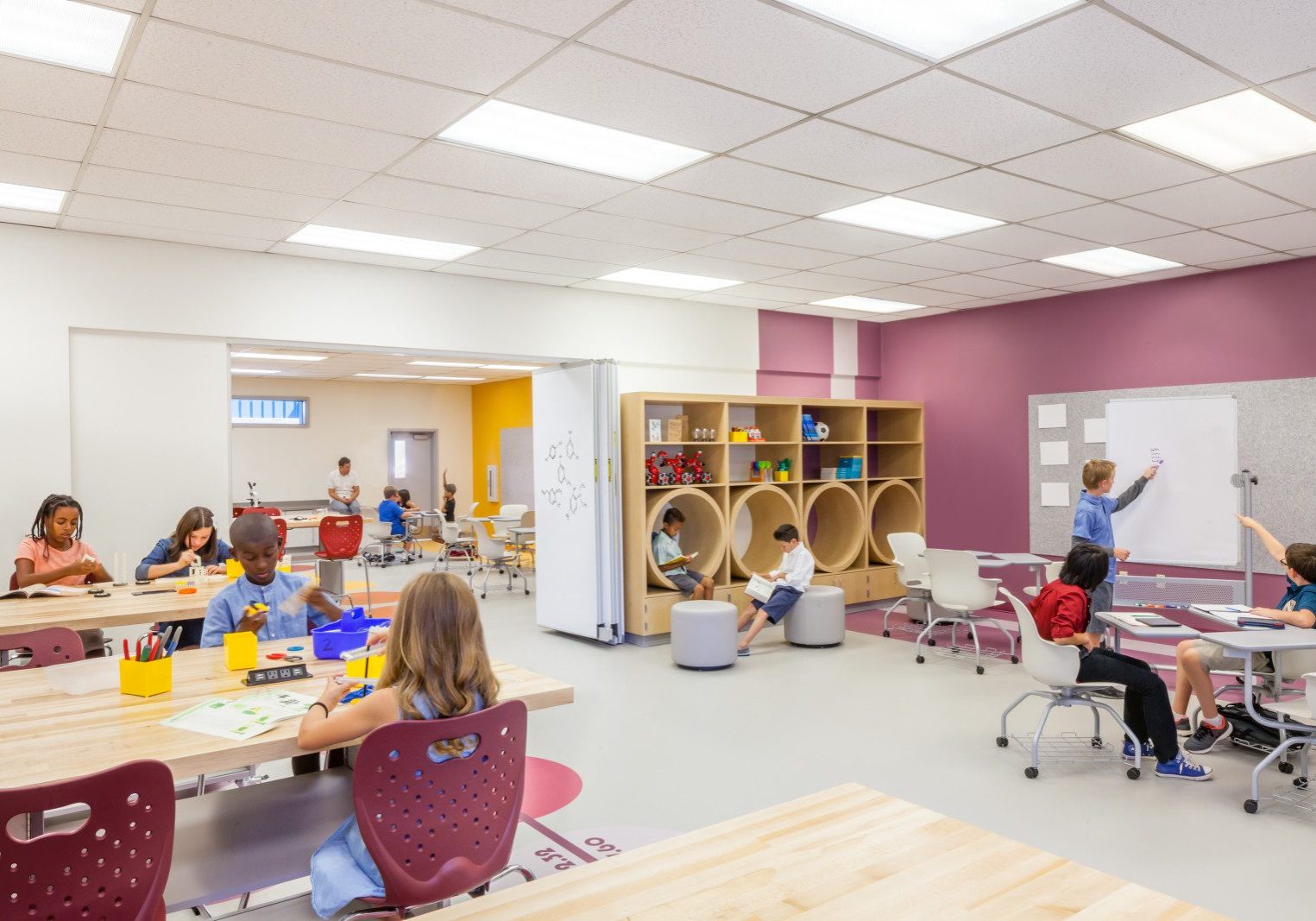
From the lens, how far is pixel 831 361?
920cm

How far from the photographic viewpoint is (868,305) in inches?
332

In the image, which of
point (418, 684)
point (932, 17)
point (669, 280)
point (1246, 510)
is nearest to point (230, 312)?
point (669, 280)

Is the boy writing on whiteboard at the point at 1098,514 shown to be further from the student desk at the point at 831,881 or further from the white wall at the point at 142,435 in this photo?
the white wall at the point at 142,435

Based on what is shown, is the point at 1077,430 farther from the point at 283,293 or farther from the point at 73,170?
the point at 73,170

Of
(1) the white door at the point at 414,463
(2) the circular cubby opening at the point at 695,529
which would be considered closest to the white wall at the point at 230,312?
(2) the circular cubby opening at the point at 695,529

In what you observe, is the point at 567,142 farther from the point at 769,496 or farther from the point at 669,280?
the point at 769,496

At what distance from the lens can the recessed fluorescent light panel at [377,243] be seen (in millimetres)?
5520

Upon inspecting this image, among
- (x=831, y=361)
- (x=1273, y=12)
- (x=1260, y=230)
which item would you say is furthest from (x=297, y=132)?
(x=831, y=361)

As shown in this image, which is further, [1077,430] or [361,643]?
[1077,430]

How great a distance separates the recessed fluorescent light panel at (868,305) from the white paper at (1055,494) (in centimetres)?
205

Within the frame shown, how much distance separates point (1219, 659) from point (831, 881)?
13.3 feet

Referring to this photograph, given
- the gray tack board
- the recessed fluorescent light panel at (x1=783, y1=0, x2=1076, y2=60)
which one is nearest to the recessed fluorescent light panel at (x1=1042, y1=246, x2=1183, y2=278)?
the gray tack board

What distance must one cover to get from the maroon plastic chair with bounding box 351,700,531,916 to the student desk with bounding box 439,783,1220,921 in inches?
22.5

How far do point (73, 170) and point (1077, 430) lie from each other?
756 centimetres
